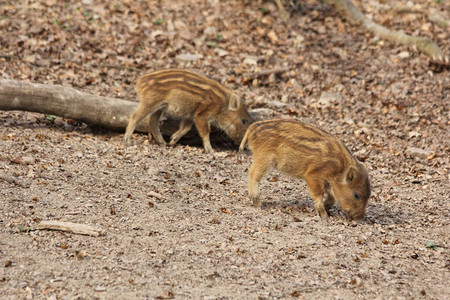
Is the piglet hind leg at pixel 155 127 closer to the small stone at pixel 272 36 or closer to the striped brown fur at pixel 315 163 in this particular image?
the striped brown fur at pixel 315 163

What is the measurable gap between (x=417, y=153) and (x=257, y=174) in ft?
10.2

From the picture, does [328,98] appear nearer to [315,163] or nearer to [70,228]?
[315,163]

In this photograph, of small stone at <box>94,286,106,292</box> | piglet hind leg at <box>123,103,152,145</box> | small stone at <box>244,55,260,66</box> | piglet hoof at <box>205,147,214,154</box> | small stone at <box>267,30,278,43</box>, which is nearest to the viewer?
small stone at <box>94,286,106,292</box>

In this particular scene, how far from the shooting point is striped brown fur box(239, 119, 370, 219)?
6.34m

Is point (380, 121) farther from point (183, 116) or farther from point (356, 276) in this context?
point (356, 276)

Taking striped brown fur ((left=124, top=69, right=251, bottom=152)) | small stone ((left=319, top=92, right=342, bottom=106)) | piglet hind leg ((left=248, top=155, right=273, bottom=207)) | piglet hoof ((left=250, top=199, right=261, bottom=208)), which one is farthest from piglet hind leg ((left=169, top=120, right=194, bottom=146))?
small stone ((left=319, top=92, right=342, bottom=106))

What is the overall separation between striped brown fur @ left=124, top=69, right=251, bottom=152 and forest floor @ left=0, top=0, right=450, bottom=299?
0.47 metres

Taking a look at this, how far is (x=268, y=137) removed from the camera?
6.53m

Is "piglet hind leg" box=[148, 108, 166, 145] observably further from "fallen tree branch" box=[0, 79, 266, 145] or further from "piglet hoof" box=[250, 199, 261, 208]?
"piglet hoof" box=[250, 199, 261, 208]

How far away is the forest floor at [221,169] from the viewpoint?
482 cm

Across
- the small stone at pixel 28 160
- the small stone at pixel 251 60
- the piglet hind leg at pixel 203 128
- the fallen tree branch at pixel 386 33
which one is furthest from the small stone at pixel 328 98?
the small stone at pixel 28 160

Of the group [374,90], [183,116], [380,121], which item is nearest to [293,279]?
[183,116]

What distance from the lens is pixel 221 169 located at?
25.2 feet

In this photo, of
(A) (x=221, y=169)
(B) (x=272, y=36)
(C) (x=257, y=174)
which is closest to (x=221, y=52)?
(B) (x=272, y=36)
